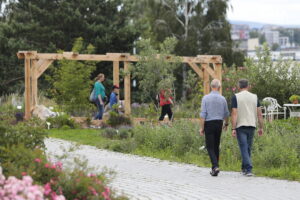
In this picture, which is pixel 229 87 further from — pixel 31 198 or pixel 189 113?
pixel 31 198

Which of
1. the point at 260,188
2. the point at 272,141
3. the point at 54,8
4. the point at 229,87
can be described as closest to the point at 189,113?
the point at 229,87

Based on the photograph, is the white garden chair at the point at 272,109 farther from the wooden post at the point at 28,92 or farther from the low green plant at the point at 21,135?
the low green plant at the point at 21,135

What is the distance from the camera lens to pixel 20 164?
20.9ft

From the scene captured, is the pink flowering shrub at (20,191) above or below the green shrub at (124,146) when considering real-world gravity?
above

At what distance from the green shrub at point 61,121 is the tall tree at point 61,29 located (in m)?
15.0

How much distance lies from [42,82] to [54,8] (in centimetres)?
415

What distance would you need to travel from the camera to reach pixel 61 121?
20.0 meters

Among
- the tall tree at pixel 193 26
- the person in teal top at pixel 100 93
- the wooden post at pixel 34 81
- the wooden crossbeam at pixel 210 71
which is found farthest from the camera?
→ the tall tree at pixel 193 26

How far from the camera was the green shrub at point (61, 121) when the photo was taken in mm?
19983

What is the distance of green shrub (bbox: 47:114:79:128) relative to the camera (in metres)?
20.0

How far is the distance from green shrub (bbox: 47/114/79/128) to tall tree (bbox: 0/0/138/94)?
1503cm

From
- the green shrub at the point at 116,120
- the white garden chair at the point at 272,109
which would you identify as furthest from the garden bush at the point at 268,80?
the green shrub at the point at 116,120

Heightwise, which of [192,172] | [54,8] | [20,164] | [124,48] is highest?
[54,8]

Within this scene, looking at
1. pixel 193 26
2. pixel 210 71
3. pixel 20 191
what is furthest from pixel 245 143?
pixel 193 26
